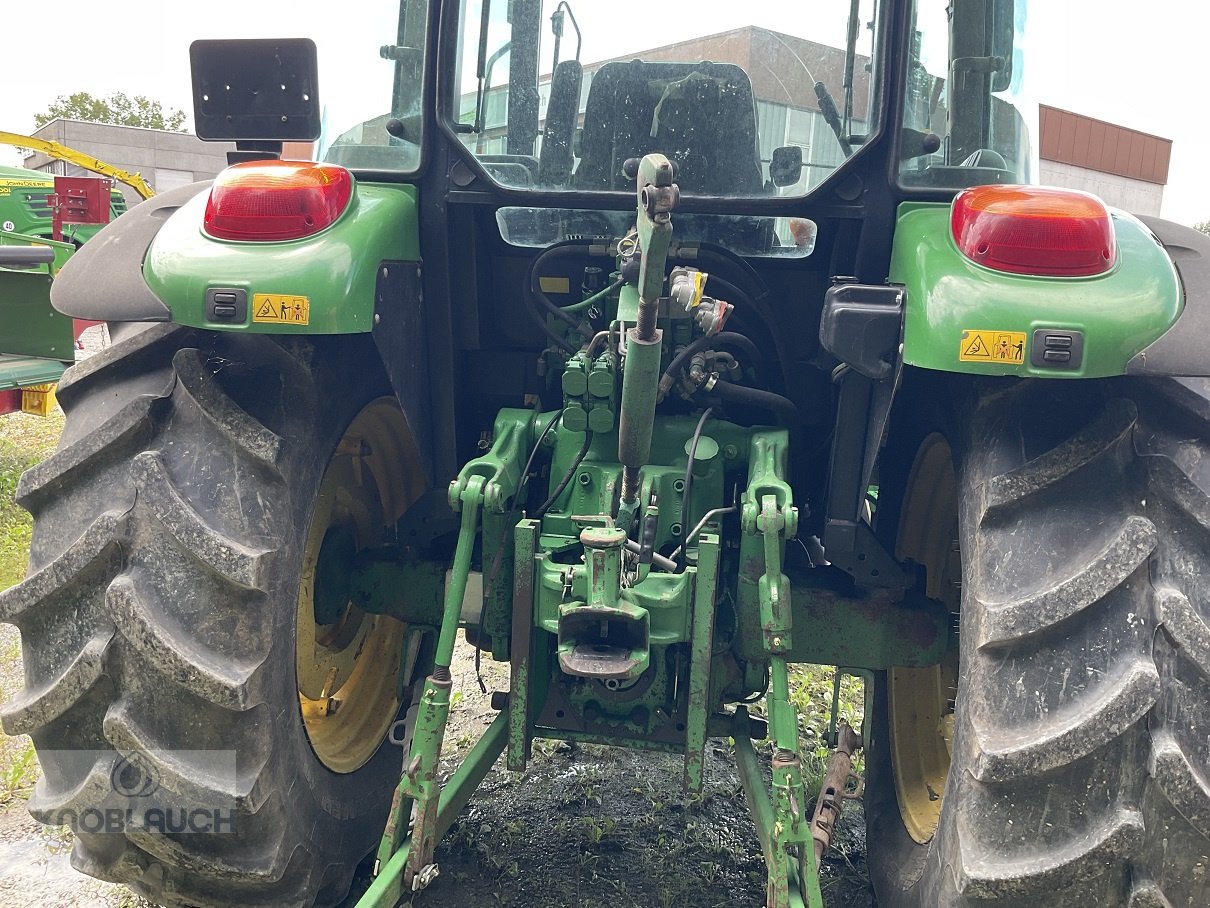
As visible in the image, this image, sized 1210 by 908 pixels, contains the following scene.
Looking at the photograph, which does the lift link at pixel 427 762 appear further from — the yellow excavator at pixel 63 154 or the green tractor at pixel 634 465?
the yellow excavator at pixel 63 154

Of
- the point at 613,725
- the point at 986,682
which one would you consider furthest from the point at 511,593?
the point at 986,682

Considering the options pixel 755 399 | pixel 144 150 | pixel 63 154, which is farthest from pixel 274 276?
pixel 144 150

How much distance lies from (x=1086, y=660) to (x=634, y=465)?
2.97 ft

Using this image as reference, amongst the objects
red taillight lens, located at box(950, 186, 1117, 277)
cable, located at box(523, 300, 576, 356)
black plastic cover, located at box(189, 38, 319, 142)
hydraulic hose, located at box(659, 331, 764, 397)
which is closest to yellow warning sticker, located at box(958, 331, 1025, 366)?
red taillight lens, located at box(950, 186, 1117, 277)

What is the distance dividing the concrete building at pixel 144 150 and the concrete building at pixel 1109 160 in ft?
59.4

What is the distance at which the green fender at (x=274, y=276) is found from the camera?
188 centimetres

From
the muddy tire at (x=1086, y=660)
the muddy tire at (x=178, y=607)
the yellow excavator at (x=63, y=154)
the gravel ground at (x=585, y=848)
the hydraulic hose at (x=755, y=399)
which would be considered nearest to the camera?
the muddy tire at (x=1086, y=660)

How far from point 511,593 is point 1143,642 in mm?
1264

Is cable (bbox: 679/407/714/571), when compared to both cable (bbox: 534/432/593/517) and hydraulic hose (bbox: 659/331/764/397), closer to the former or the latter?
hydraulic hose (bbox: 659/331/764/397)

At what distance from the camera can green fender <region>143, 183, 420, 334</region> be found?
1881 millimetres

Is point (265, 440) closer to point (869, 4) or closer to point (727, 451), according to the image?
point (727, 451)

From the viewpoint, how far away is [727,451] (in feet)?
7.98

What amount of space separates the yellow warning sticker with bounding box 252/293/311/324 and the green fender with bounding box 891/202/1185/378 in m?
1.09

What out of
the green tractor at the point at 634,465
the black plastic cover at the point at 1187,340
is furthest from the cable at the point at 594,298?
the black plastic cover at the point at 1187,340
